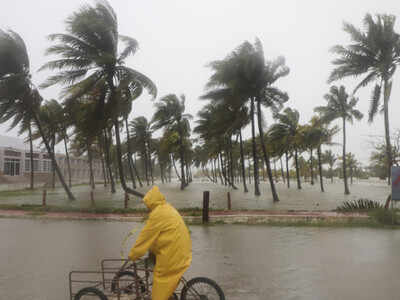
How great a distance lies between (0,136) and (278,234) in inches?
2084

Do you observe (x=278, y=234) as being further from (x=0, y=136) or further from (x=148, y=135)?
(x=0, y=136)

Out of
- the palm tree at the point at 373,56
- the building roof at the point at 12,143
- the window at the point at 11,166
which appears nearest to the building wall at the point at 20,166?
the window at the point at 11,166

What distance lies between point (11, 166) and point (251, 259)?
153 feet

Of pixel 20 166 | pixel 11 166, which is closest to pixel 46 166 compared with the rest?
pixel 20 166

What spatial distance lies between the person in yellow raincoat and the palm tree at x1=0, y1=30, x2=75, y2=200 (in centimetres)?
1970

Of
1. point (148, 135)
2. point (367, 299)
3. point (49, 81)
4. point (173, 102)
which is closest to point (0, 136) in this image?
point (148, 135)

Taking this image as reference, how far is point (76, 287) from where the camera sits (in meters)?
5.45

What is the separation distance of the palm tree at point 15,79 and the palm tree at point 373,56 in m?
18.7

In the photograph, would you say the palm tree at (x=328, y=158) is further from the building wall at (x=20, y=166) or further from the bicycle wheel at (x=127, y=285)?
the bicycle wheel at (x=127, y=285)

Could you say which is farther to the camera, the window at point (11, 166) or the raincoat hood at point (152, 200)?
the window at point (11, 166)

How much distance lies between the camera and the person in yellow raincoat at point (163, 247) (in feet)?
11.7

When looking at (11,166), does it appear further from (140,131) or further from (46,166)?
(140,131)

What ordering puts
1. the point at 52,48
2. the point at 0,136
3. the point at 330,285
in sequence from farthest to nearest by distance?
1. the point at 0,136
2. the point at 52,48
3. the point at 330,285

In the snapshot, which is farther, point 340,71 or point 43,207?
point 340,71
